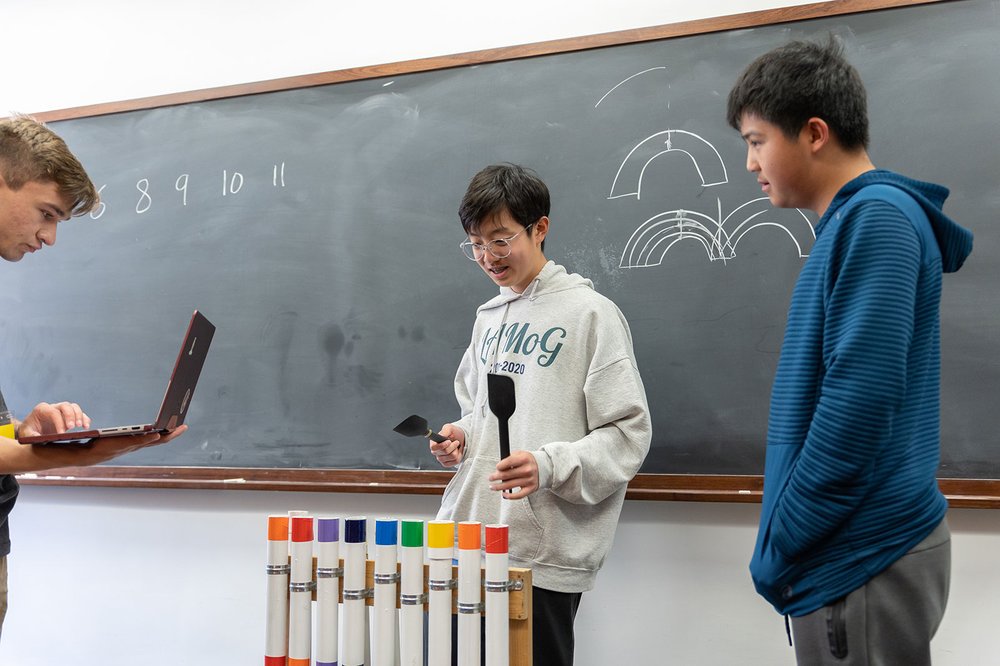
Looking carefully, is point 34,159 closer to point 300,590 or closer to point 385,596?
point 300,590

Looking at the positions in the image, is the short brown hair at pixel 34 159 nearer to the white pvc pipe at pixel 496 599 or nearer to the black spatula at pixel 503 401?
the black spatula at pixel 503 401

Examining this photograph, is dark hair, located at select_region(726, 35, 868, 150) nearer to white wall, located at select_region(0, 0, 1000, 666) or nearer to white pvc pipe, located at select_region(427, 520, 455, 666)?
white pvc pipe, located at select_region(427, 520, 455, 666)

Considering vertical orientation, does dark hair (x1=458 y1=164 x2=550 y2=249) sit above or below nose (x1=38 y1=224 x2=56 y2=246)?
above

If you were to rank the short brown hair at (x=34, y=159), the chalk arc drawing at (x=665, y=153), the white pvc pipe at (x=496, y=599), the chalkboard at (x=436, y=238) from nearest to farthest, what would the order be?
1. the white pvc pipe at (x=496, y=599)
2. the short brown hair at (x=34, y=159)
3. the chalkboard at (x=436, y=238)
4. the chalk arc drawing at (x=665, y=153)

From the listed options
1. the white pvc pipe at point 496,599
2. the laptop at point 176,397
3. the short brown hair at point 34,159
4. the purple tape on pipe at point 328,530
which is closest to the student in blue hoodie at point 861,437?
the white pvc pipe at point 496,599

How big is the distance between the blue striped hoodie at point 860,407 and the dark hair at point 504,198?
78cm

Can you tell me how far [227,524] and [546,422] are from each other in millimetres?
1367

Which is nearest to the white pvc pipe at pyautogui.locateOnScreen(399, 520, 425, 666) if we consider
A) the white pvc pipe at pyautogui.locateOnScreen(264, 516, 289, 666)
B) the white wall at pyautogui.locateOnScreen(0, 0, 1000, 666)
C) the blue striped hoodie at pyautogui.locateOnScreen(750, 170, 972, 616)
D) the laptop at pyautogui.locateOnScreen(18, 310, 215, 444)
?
the white pvc pipe at pyautogui.locateOnScreen(264, 516, 289, 666)

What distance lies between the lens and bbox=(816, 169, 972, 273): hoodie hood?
44.1 inches

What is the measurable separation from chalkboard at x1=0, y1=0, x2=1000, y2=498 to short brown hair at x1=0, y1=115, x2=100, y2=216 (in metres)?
0.82

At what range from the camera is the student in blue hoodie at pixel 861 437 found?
1.01 metres

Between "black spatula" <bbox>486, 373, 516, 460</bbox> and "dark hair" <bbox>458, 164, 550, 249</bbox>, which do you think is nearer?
"black spatula" <bbox>486, 373, 516, 460</bbox>

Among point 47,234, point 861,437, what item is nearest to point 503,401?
point 861,437

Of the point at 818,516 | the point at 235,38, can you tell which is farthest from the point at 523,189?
the point at 235,38
